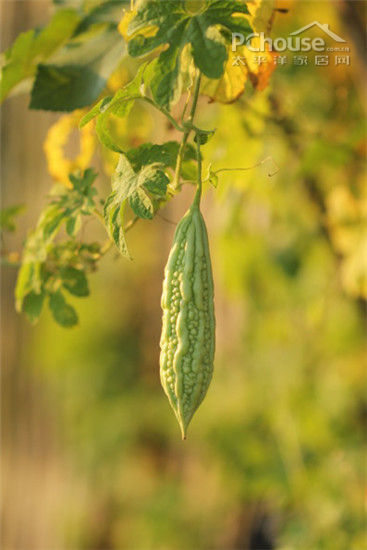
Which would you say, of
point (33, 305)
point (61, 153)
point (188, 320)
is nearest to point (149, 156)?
point (188, 320)

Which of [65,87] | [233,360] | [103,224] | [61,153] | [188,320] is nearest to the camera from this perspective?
[188,320]

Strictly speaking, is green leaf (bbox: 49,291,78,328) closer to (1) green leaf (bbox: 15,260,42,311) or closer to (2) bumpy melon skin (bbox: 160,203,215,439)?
(1) green leaf (bbox: 15,260,42,311)

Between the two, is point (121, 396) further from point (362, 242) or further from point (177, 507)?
point (362, 242)

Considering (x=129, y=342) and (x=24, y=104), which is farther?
(x=24, y=104)

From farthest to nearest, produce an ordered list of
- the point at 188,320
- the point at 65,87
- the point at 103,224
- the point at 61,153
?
the point at 61,153 < the point at 65,87 < the point at 103,224 < the point at 188,320

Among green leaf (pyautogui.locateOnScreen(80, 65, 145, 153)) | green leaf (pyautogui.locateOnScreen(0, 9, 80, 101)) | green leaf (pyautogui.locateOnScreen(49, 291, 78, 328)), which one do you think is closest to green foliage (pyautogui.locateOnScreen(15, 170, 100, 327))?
green leaf (pyautogui.locateOnScreen(49, 291, 78, 328))

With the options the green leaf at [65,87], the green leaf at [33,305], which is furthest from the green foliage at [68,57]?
the green leaf at [33,305]

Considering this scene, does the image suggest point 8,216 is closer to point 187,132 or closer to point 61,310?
point 61,310

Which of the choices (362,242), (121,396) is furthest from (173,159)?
(121,396)
